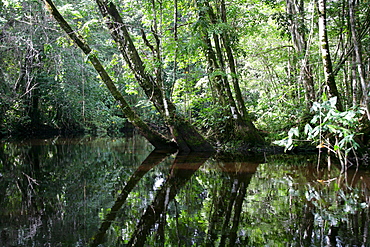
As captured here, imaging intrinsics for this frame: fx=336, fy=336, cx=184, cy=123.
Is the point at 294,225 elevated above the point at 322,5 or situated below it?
below

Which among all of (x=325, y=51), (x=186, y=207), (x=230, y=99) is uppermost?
(x=325, y=51)

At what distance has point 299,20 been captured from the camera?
8898 mm

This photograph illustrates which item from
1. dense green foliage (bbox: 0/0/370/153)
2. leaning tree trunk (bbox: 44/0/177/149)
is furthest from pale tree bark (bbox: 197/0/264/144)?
leaning tree trunk (bbox: 44/0/177/149)

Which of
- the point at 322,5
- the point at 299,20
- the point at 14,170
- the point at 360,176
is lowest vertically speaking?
the point at 14,170

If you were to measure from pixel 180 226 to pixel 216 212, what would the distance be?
55 centimetres

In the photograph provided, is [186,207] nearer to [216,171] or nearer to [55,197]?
[55,197]

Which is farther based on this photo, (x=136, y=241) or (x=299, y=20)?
(x=299, y=20)

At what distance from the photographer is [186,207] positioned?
385 cm

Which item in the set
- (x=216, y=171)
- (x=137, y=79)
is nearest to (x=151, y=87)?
(x=137, y=79)

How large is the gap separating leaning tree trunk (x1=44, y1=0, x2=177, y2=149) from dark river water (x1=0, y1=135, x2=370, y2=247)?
10.8 feet

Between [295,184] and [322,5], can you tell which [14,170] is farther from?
[322,5]

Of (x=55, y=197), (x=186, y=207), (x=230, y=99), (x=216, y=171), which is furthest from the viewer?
(x=230, y=99)

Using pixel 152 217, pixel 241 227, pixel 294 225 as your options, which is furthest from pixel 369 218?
pixel 152 217

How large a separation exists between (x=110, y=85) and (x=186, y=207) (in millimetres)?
6148
